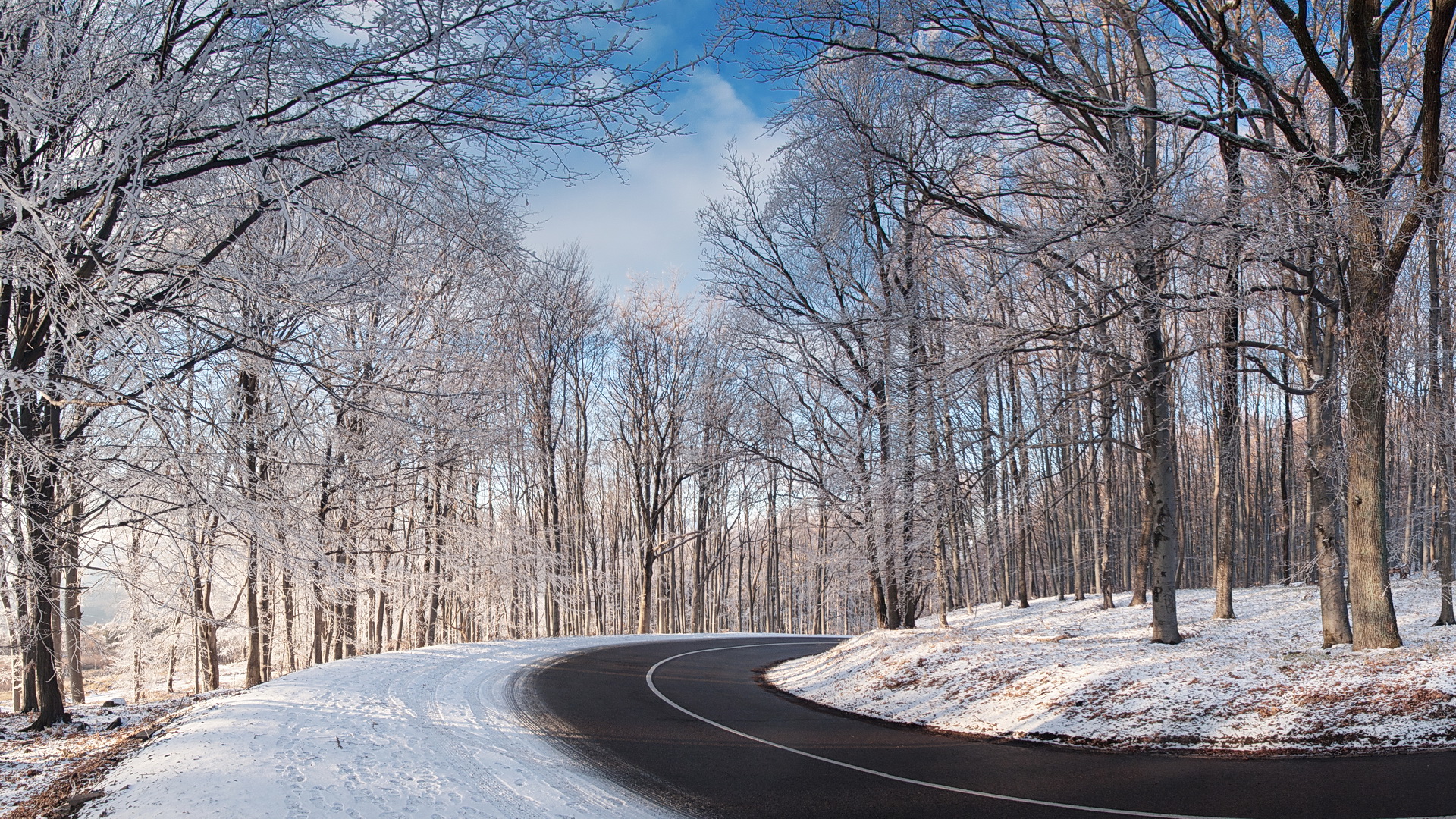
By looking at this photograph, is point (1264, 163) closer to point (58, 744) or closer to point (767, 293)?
point (767, 293)

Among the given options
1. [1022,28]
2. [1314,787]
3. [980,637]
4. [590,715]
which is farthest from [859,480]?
[1314,787]

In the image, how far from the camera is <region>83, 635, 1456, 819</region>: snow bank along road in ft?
19.7

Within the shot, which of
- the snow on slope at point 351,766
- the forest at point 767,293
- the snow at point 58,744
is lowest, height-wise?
the snow at point 58,744

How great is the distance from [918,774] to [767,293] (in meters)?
13.5

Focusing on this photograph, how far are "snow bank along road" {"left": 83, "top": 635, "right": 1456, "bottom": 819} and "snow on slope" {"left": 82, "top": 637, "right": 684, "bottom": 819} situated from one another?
0.03 meters

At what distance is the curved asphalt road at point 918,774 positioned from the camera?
6.09 metres

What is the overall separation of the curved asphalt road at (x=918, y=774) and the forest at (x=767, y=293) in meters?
3.81

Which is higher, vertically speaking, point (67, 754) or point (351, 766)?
point (351, 766)

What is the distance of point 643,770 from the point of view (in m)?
7.74

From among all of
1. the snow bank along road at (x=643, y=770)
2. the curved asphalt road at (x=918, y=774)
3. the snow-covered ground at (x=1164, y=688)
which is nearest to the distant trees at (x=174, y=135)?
the snow bank along road at (x=643, y=770)

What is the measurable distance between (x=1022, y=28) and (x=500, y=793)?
9.75 meters

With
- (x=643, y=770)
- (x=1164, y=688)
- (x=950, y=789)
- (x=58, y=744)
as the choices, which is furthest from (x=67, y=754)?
(x=1164, y=688)

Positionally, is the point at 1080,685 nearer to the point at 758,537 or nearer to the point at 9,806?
the point at 9,806

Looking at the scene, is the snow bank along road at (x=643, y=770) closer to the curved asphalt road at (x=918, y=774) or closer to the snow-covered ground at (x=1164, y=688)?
the curved asphalt road at (x=918, y=774)
